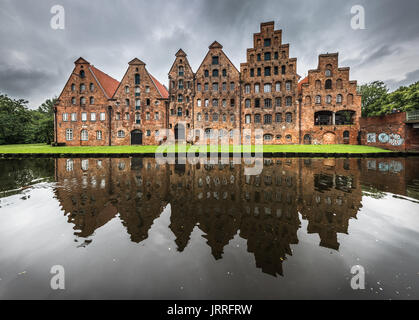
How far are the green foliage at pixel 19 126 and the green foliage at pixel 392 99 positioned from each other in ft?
270

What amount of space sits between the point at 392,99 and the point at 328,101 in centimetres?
1866

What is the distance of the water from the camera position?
9.69 ft

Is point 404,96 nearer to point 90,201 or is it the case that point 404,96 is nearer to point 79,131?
point 90,201

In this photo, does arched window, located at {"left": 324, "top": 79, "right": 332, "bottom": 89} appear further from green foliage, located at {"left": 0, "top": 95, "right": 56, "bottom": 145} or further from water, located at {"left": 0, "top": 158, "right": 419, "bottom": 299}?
green foliage, located at {"left": 0, "top": 95, "right": 56, "bottom": 145}

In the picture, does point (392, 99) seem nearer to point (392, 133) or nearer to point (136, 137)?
point (392, 133)

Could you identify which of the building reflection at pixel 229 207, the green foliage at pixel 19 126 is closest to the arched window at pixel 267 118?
the building reflection at pixel 229 207

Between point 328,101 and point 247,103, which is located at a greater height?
point 247,103

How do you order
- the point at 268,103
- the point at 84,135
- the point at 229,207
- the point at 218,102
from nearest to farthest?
the point at 229,207
the point at 268,103
the point at 218,102
the point at 84,135

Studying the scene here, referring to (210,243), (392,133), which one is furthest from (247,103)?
(210,243)

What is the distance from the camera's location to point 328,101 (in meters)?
32.7

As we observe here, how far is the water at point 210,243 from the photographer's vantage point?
2953 mm

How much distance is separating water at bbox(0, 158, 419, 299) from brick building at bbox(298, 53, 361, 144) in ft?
91.4

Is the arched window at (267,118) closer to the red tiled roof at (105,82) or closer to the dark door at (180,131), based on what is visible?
the dark door at (180,131)

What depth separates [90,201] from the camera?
680 centimetres
